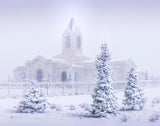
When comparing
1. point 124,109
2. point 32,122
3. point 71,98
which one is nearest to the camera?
point 32,122

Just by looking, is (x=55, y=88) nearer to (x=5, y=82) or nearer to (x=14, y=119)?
(x=5, y=82)

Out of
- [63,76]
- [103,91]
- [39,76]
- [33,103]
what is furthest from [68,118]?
[63,76]

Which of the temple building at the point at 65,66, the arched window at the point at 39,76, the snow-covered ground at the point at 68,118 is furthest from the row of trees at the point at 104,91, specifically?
the arched window at the point at 39,76

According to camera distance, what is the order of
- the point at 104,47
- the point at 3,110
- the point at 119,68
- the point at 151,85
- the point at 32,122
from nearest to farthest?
1. the point at 32,122
2. the point at 104,47
3. the point at 3,110
4. the point at 151,85
5. the point at 119,68

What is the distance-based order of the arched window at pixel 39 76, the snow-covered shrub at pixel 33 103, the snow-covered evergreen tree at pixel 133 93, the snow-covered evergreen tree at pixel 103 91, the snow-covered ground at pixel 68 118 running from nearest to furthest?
the snow-covered ground at pixel 68 118 → the snow-covered evergreen tree at pixel 103 91 → the snow-covered shrub at pixel 33 103 → the snow-covered evergreen tree at pixel 133 93 → the arched window at pixel 39 76

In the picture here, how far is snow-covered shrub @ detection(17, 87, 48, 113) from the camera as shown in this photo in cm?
1184

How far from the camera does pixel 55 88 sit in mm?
18234

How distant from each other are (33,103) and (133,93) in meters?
4.55

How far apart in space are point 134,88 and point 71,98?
417 centimetres

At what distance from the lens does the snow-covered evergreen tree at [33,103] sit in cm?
1185

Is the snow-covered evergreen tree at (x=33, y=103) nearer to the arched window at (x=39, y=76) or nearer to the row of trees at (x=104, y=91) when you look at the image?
the row of trees at (x=104, y=91)

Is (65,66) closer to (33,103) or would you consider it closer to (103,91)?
(33,103)

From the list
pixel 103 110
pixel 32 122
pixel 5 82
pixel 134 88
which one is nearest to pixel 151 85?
pixel 134 88

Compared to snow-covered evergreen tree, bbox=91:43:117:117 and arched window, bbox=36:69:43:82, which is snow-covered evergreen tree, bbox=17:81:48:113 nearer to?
snow-covered evergreen tree, bbox=91:43:117:117
